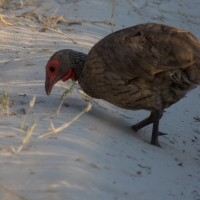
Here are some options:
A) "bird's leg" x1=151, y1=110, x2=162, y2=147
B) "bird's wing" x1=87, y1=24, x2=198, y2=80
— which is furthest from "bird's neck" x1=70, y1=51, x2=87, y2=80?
"bird's leg" x1=151, y1=110, x2=162, y2=147

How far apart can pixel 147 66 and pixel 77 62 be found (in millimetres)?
945

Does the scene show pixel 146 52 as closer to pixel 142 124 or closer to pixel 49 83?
pixel 142 124

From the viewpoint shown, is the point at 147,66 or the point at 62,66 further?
the point at 62,66

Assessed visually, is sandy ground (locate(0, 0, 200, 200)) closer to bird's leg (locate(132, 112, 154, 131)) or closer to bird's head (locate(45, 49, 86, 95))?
bird's leg (locate(132, 112, 154, 131))

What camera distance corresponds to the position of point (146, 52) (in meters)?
4.55

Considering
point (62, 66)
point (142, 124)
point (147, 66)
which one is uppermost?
point (147, 66)

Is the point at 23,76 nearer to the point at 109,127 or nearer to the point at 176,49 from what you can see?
the point at 109,127

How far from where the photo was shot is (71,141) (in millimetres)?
3609

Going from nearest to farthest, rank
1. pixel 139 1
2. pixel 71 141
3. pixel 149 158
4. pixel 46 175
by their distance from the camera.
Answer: pixel 46 175 → pixel 71 141 → pixel 149 158 → pixel 139 1

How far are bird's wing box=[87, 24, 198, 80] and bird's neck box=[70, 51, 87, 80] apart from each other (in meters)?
0.42

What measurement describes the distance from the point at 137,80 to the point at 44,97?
1.09 m

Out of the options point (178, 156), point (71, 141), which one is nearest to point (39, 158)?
point (71, 141)

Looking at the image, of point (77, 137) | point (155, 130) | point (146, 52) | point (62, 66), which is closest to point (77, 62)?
point (62, 66)

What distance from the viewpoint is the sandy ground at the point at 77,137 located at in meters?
3.06
